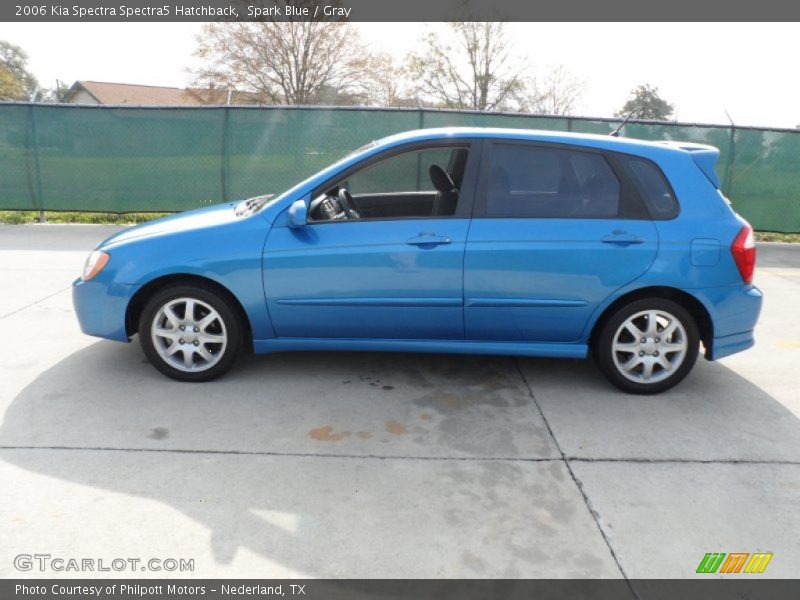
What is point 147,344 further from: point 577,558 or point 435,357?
point 577,558

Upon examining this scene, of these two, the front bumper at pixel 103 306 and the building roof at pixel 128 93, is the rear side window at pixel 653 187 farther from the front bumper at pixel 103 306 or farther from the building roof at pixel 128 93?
the building roof at pixel 128 93

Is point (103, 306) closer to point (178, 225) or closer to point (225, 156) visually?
→ point (178, 225)

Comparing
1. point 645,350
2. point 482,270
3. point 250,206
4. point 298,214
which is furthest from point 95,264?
point 645,350

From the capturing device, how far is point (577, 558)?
8.41 feet

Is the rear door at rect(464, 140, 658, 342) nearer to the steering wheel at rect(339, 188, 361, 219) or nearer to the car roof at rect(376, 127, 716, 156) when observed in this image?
the car roof at rect(376, 127, 716, 156)

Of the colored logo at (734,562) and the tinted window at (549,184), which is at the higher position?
the tinted window at (549,184)

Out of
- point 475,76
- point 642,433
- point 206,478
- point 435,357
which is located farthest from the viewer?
point 475,76

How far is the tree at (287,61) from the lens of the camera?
114ft

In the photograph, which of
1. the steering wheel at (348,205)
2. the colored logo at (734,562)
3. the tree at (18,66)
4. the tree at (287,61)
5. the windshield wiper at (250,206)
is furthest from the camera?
the tree at (18,66)

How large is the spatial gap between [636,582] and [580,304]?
193 cm

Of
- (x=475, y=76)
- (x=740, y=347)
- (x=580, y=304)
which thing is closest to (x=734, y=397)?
(x=740, y=347)

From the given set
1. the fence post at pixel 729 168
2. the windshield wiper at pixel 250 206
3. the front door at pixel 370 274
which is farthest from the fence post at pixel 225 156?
the fence post at pixel 729 168

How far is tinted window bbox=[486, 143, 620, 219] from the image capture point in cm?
407

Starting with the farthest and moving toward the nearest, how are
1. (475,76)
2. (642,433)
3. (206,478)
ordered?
(475,76) < (642,433) < (206,478)
